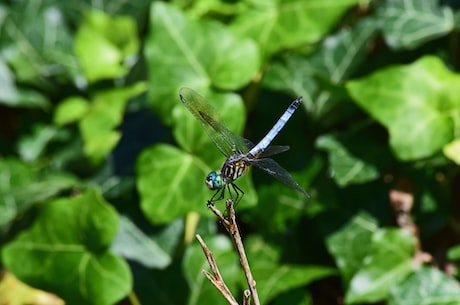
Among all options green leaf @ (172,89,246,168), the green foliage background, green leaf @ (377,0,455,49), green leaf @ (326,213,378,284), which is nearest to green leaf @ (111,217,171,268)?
the green foliage background

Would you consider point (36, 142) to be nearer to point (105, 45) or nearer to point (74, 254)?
point (105, 45)

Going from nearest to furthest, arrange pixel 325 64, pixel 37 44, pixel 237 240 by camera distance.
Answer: pixel 237 240 < pixel 325 64 < pixel 37 44

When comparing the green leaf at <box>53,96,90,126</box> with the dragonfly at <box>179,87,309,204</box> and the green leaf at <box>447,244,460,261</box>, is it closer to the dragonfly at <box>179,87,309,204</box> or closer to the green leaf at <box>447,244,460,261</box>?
the dragonfly at <box>179,87,309,204</box>

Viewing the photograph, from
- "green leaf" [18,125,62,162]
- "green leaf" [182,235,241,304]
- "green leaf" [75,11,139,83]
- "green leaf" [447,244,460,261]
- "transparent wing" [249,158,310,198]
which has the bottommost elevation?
Answer: "green leaf" [447,244,460,261]

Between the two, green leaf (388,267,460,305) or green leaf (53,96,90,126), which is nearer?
green leaf (388,267,460,305)

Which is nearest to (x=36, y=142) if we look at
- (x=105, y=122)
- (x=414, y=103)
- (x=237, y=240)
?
(x=105, y=122)
